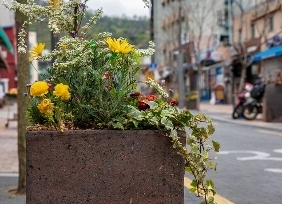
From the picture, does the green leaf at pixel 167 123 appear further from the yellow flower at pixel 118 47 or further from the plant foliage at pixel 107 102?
the yellow flower at pixel 118 47

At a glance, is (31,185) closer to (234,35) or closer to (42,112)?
(42,112)

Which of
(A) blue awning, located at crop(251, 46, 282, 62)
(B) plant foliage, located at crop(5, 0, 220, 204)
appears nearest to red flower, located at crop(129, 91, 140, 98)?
(B) plant foliage, located at crop(5, 0, 220, 204)

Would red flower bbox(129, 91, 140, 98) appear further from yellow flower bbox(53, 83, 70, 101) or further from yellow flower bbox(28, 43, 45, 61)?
yellow flower bbox(28, 43, 45, 61)

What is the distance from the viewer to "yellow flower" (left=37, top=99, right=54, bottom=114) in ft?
12.1

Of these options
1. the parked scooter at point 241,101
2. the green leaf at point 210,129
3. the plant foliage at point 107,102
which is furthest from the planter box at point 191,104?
the green leaf at point 210,129

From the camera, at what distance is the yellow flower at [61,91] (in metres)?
3.66

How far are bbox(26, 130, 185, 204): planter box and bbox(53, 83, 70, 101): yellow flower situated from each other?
26 cm

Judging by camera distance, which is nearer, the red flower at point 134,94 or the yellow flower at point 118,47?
the yellow flower at point 118,47

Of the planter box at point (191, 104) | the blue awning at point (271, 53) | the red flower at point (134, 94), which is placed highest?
the blue awning at point (271, 53)

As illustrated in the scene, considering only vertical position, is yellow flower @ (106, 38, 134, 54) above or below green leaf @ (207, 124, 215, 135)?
above

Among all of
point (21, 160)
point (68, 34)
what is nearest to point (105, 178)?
point (68, 34)

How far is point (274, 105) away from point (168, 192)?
17.4 m

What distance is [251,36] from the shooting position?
45.3 m

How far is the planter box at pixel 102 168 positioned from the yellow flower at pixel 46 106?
21cm
